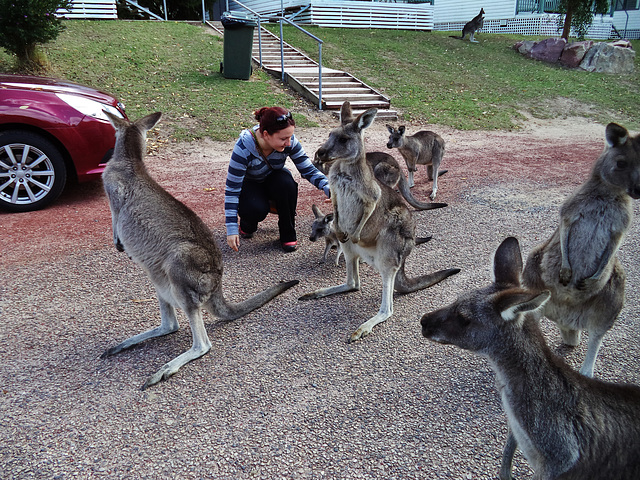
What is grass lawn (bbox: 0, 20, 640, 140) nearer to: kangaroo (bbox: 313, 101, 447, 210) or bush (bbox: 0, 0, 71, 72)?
bush (bbox: 0, 0, 71, 72)

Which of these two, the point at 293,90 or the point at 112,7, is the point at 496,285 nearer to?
the point at 293,90

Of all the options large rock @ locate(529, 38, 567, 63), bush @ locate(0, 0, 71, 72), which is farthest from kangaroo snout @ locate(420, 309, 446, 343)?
large rock @ locate(529, 38, 567, 63)

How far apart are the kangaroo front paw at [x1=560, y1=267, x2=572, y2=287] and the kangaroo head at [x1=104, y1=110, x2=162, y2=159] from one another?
9.05 feet

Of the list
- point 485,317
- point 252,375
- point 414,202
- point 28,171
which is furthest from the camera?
point 414,202

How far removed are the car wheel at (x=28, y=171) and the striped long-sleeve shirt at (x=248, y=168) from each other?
2208 millimetres

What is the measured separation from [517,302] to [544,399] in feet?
1.28

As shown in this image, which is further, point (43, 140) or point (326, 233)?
point (43, 140)

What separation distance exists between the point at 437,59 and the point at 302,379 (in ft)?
52.5

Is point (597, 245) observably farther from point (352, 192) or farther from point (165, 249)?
point (165, 249)

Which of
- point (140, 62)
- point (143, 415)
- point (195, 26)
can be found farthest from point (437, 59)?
point (143, 415)

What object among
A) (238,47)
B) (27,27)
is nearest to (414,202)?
(238,47)

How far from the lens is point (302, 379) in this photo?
2689 mm

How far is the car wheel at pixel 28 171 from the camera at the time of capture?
191 inches

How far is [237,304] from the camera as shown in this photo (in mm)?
3164
